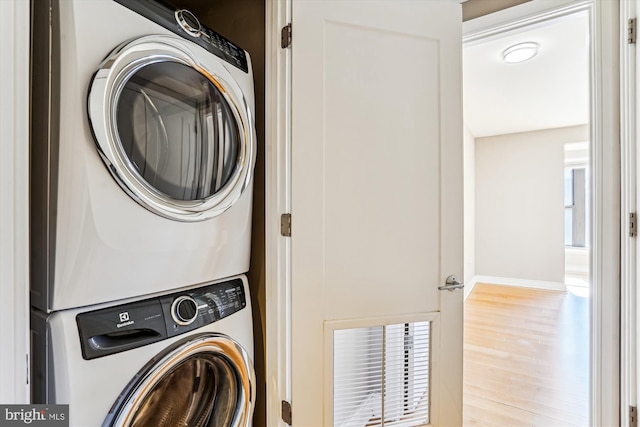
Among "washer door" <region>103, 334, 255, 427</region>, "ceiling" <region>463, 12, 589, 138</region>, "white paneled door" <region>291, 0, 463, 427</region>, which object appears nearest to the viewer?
"washer door" <region>103, 334, 255, 427</region>

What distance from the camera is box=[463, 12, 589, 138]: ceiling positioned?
229 centimetres

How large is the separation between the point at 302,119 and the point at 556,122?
498cm

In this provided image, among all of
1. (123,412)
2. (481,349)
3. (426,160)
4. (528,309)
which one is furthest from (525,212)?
(123,412)

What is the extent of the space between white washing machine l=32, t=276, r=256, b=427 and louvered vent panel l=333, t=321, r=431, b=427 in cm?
42

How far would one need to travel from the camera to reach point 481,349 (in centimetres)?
275

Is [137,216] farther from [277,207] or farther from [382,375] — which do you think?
[382,375]

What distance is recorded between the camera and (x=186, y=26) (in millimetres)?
1022

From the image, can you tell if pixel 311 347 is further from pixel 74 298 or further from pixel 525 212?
pixel 525 212

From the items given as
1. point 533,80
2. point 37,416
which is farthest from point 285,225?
point 533,80

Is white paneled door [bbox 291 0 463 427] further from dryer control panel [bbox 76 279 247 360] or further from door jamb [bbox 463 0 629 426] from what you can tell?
door jamb [bbox 463 0 629 426]

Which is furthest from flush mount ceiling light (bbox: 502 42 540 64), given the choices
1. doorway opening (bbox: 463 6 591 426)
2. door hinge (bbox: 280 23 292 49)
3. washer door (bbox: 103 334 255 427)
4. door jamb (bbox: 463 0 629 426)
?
washer door (bbox: 103 334 255 427)

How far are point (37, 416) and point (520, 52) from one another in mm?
3351

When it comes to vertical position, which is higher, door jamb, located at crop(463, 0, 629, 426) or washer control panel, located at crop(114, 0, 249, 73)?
washer control panel, located at crop(114, 0, 249, 73)
